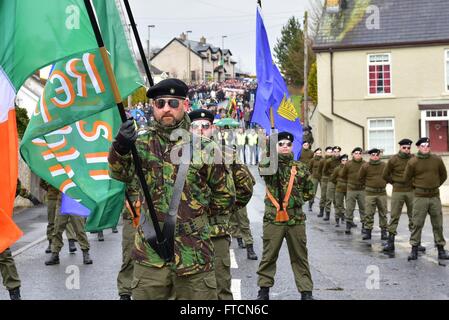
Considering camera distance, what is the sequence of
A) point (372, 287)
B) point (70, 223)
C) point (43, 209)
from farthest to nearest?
point (43, 209)
point (70, 223)
point (372, 287)

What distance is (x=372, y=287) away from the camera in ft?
34.1

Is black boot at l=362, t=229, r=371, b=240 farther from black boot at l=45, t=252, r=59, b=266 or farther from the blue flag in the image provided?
black boot at l=45, t=252, r=59, b=266

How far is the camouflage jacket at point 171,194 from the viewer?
5.34 metres

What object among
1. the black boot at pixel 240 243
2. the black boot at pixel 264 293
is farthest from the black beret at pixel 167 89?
the black boot at pixel 240 243

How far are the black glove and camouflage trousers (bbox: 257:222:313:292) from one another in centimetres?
464

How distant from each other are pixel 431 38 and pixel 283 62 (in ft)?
142

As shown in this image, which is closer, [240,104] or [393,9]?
[393,9]

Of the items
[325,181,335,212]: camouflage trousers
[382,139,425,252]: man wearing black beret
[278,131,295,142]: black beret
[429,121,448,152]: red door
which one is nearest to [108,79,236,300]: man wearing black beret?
[278,131,295,142]: black beret

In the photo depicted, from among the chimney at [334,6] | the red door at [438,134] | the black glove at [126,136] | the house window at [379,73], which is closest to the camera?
the black glove at [126,136]

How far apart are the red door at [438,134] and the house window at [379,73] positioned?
2604 millimetres

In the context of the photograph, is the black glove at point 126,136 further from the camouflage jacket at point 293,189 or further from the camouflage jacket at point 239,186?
the camouflage jacket at point 293,189

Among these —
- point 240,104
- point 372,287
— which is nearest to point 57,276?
point 372,287
